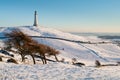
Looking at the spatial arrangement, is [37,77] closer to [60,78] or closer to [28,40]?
[60,78]

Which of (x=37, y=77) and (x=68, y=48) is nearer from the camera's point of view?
(x=37, y=77)

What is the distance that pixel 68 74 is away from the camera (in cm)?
2395

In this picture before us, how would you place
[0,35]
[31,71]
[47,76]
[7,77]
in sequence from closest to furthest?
[7,77], [47,76], [31,71], [0,35]

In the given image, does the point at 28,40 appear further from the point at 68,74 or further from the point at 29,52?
the point at 68,74

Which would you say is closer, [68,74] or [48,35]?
[68,74]

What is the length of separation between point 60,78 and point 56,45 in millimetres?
130623

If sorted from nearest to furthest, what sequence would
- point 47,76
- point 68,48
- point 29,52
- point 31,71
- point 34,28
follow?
1. point 47,76
2. point 31,71
3. point 29,52
4. point 68,48
5. point 34,28

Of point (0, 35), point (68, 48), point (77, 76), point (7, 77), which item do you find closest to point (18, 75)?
point (7, 77)

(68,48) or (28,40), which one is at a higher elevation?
(28,40)

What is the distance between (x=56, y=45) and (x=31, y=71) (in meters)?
128

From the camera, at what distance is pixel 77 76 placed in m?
23.1

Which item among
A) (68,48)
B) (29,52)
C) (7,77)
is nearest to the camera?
(7,77)

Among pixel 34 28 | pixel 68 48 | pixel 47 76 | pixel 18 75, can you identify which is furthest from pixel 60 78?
pixel 34 28

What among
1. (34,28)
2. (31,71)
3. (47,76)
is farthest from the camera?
(34,28)
